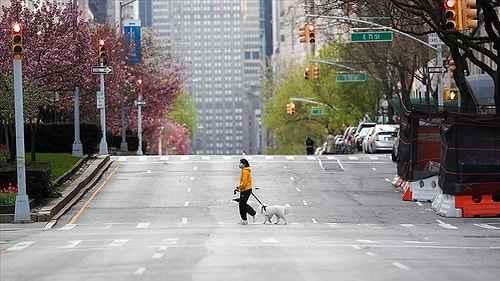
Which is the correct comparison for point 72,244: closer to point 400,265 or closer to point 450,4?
point 400,265

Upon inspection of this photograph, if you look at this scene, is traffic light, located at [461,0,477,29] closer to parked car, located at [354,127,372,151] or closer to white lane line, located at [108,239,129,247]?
white lane line, located at [108,239,129,247]

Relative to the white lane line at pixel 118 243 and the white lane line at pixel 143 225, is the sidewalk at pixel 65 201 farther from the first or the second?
the white lane line at pixel 118 243

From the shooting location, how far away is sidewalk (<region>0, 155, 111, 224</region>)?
1195 inches

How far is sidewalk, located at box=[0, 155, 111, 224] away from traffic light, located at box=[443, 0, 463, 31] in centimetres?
1131

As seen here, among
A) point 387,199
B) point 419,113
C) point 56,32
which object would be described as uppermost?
point 56,32

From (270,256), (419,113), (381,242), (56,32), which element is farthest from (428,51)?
(270,256)

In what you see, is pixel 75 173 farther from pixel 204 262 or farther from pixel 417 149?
pixel 204 262

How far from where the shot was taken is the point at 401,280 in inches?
603

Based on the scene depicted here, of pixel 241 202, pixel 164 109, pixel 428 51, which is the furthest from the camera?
pixel 164 109

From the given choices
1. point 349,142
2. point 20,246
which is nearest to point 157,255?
point 20,246

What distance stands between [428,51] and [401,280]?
51.0 meters

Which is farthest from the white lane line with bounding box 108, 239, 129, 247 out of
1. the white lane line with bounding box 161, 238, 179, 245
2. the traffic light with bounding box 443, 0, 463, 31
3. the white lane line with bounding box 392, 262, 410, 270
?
the traffic light with bounding box 443, 0, 463, 31

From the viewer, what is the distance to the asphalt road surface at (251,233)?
16.7 meters

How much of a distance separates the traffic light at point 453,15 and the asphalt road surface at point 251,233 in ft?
16.1
